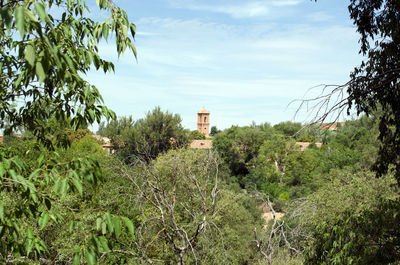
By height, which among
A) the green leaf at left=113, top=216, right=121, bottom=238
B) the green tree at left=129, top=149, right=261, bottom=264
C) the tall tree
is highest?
the tall tree

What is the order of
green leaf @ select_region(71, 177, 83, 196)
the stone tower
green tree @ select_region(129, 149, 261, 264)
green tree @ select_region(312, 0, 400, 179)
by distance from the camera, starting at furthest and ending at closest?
1. the stone tower
2. green tree @ select_region(129, 149, 261, 264)
3. green tree @ select_region(312, 0, 400, 179)
4. green leaf @ select_region(71, 177, 83, 196)

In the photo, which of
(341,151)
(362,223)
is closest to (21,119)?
(362,223)

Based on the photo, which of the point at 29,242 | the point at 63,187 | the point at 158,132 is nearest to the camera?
the point at 63,187

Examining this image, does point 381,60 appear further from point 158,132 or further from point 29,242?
point 158,132

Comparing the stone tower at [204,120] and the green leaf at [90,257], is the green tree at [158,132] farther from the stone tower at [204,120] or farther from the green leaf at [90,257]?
the stone tower at [204,120]

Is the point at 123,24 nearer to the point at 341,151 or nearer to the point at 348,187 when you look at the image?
the point at 348,187

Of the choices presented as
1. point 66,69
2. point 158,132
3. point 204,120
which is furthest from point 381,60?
point 204,120

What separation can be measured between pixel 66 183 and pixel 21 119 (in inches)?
93.4

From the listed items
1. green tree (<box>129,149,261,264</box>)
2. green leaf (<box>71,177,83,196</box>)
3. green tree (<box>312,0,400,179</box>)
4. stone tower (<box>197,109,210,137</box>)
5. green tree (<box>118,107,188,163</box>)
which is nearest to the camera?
green leaf (<box>71,177,83,196</box>)

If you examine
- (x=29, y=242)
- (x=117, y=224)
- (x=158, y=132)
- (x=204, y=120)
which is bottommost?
Answer: (x=29, y=242)

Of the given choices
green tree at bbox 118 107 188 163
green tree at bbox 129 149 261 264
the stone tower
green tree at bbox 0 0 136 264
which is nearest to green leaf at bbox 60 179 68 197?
green tree at bbox 0 0 136 264

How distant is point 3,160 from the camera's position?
2.56 meters

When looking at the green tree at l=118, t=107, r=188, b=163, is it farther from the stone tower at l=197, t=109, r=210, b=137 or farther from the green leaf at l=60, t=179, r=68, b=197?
the stone tower at l=197, t=109, r=210, b=137

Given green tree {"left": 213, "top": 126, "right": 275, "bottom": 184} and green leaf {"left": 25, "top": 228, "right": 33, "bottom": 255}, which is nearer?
green leaf {"left": 25, "top": 228, "right": 33, "bottom": 255}
